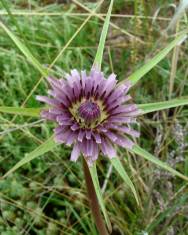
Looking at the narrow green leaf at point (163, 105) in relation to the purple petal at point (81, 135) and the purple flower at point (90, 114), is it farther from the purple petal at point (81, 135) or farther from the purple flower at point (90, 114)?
the purple petal at point (81, 135)

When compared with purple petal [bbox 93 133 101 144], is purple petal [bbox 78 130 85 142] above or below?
above

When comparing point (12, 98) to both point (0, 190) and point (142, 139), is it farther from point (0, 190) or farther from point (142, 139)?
point (142, 139)

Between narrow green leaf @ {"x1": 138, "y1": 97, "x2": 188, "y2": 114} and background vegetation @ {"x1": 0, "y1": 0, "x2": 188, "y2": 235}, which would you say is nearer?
narrow green leaf @ {"x1": 138, "y1": 97, "x2": 188, "y2": 114}

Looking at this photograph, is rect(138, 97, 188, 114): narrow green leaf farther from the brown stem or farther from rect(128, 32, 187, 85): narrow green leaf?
the brown stem

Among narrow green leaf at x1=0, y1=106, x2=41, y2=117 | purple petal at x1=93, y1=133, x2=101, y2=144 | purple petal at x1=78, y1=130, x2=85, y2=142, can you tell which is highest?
narrow green leaf at x1=0, y1=106, x2=41, y2=117

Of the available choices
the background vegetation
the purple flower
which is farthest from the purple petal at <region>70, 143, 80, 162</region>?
the background vegetation

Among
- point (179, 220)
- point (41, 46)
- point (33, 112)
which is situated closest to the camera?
point (33, 112)

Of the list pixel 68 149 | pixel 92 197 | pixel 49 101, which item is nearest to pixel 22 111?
pixel 49 101

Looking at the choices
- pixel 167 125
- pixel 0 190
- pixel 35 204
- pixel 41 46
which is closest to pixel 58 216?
Result: pixel 35 204
